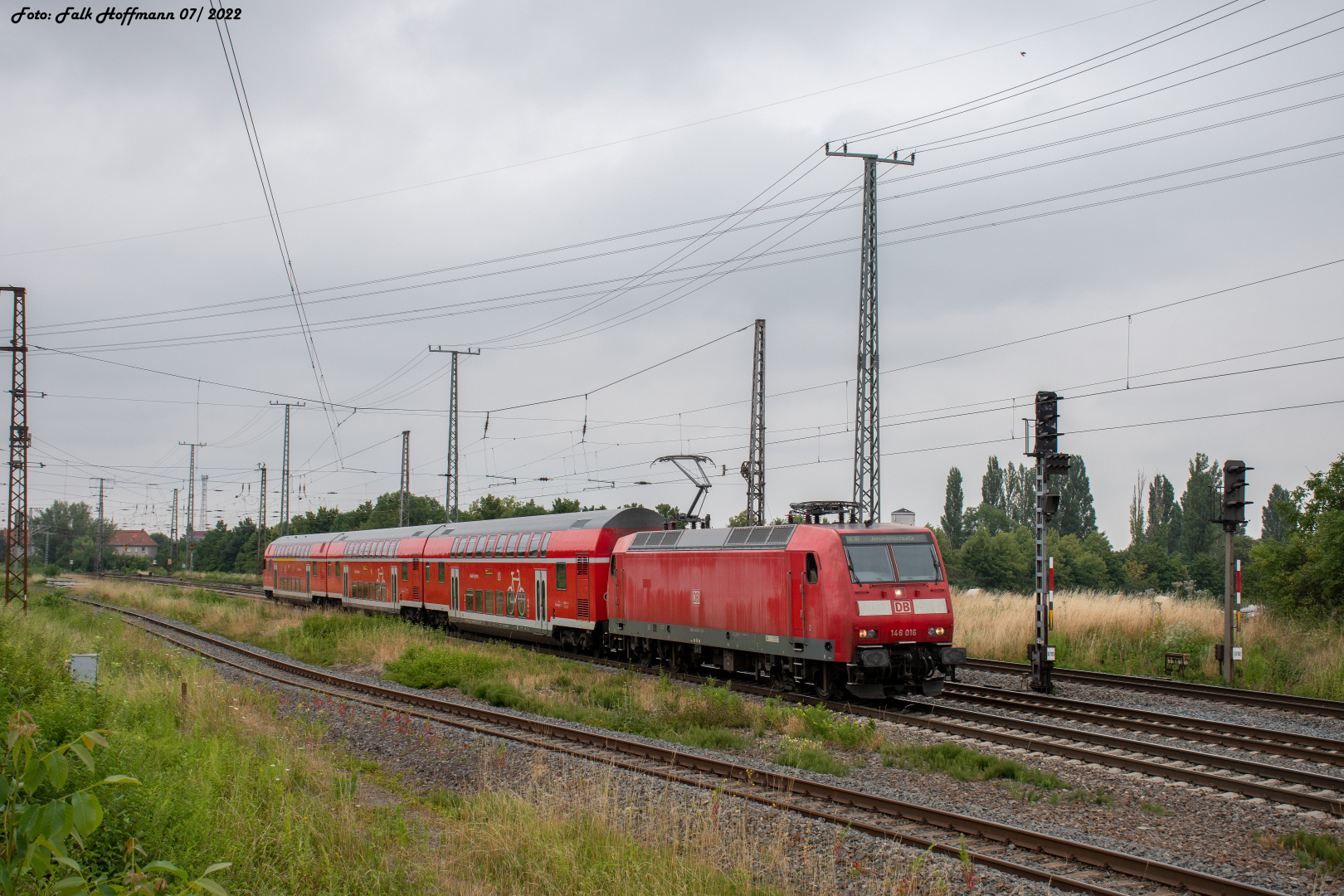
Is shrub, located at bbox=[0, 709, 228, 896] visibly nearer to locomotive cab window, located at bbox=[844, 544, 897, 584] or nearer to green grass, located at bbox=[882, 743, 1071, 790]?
green grass, located at bbox=[882, 743, 1071, 790]

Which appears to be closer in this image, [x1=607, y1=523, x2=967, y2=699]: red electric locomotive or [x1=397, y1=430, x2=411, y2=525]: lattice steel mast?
[x1=607, y1=523, x2=967, y2=699]: red electric locomotive

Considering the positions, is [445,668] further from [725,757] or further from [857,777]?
[857,777]

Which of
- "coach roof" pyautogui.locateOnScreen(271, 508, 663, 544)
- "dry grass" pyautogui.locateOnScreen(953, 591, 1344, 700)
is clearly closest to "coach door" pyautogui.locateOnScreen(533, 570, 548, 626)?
"coach roof" pyautogui.locateOnScreen(271, 508, 663, 544)

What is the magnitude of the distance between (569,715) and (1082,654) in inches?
517

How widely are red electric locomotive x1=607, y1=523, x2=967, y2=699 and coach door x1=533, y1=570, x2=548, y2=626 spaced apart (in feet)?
22.9

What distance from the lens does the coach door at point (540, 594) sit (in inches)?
1028

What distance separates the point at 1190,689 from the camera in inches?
712

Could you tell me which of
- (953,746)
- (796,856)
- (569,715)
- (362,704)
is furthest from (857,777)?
(362,704)

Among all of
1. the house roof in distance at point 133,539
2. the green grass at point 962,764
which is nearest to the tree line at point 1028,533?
the green grass at point 962,764

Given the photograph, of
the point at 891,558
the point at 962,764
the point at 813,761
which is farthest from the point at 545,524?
the point at 962,764

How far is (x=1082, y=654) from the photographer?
74.9ft

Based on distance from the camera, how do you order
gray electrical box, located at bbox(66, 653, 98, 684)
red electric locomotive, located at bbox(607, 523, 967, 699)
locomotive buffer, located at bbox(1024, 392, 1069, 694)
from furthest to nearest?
locomotive buffer, located at bbox(1024, 392, 1069, 694) < red electric locomotive, located at bbox(607, 523, 967, 699) < gray electrical box, located at bbox(66, 653, 98, 684)

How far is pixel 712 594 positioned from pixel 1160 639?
35.5ft

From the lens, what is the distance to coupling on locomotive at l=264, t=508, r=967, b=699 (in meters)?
16.3
